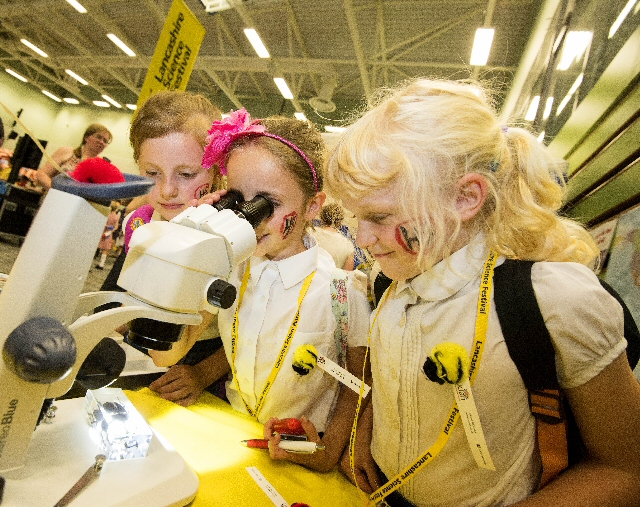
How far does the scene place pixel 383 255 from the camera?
767mm

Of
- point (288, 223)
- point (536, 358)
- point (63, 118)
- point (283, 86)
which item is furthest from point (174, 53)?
point (63, 118)

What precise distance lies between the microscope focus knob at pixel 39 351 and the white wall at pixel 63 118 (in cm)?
1209

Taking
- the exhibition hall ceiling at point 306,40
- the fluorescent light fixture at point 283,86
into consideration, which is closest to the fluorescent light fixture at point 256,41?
→ the exhibition hall ceiling at point 306,40

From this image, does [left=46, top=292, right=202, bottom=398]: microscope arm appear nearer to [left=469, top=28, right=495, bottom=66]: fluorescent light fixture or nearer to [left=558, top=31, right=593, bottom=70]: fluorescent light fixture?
[left=558, top=31, right=593, bottom=70]: fluorescent light fixture

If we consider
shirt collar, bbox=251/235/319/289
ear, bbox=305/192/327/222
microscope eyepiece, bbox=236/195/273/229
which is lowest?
shirt collar, bbox=251/235/319/289

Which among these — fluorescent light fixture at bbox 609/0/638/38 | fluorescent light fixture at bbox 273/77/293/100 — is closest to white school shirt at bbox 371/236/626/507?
fluorescent light fixture at bbox 609/0/638/38

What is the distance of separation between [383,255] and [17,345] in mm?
586

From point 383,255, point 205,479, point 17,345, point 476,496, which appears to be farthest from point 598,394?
point 17,345

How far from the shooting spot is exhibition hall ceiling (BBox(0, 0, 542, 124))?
5152 millimetres

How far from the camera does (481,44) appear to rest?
4.42 meters

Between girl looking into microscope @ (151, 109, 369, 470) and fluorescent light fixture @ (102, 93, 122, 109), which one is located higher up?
fluorescent light fixture @ (102, 93, 122, 109)

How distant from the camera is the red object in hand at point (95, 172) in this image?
0.46 metres

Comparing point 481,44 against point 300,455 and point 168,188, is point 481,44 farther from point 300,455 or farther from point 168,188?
point 300,455

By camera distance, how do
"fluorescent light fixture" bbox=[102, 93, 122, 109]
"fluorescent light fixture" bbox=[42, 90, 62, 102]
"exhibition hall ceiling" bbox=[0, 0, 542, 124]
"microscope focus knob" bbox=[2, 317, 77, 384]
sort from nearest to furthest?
"microscope focus knob" bbox=[2, 317, 77, 384] < "exhibition hall ceiling" bbox=[0, 0, 542, 124] < "fluorescent light fixture" bbox=[102, 93, 122, 109] < "fluorescent light fixture" bbox=[42, 90, 62, 102]
